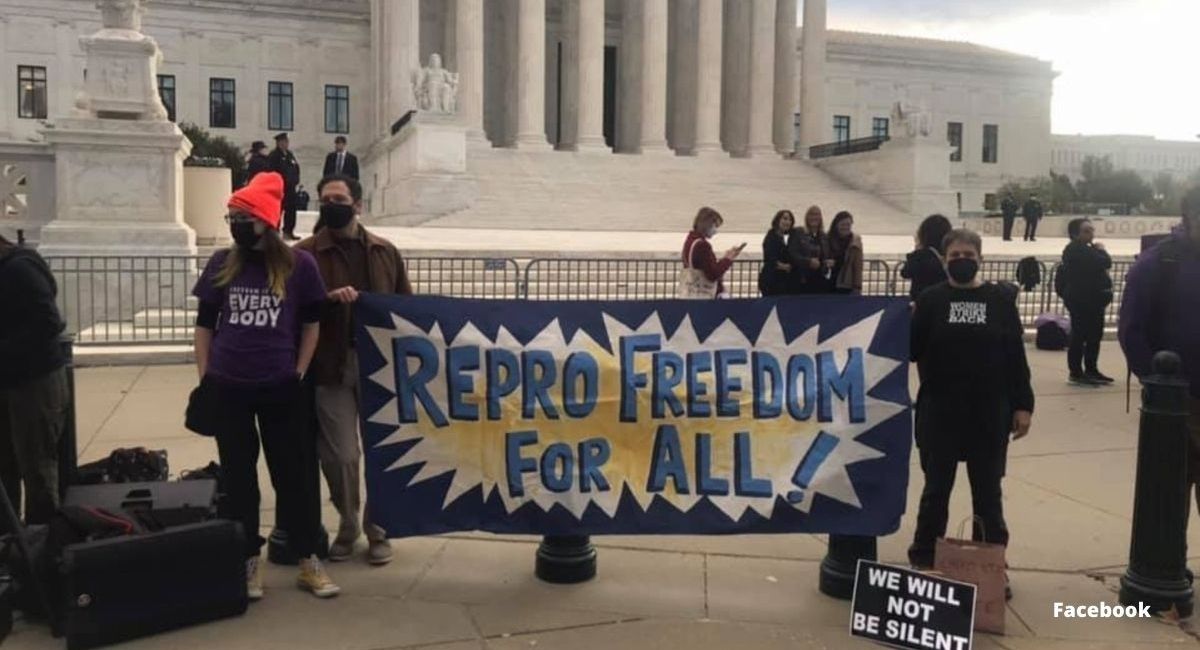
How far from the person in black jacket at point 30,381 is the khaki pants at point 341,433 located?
1.35 metres

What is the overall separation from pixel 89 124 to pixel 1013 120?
7415 centimetres

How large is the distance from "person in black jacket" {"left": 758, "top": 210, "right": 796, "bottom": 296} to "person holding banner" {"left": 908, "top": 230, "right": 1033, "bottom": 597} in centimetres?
665

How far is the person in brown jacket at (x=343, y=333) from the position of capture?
5.20m

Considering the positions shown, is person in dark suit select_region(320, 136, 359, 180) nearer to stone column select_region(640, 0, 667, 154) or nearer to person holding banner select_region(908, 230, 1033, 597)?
person holding banner select_region(908, 230, 1033, 597)

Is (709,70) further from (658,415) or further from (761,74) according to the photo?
(658,415)

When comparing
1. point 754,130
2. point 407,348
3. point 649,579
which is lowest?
point 649,579

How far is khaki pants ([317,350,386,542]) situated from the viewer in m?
5.29

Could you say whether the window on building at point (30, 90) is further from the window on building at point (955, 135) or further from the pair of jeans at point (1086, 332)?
the window on building at point (955, 135)

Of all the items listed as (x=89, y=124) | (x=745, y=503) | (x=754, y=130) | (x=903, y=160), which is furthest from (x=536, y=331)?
(x=754, y=130)

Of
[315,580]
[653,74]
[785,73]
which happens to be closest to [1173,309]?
[315,580]

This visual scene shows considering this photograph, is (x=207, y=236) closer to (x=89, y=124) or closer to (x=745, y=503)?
(x=89, y=124)

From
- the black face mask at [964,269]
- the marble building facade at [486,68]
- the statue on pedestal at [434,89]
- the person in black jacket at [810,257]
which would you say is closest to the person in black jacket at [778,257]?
the person in black jacket at [810,257]

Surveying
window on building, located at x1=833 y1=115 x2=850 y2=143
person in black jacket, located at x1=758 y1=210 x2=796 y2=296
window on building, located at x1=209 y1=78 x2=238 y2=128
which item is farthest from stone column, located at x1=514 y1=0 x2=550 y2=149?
window on building, located at x1=833 y1=115 x2=850 y2=143

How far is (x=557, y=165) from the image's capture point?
131 ft
